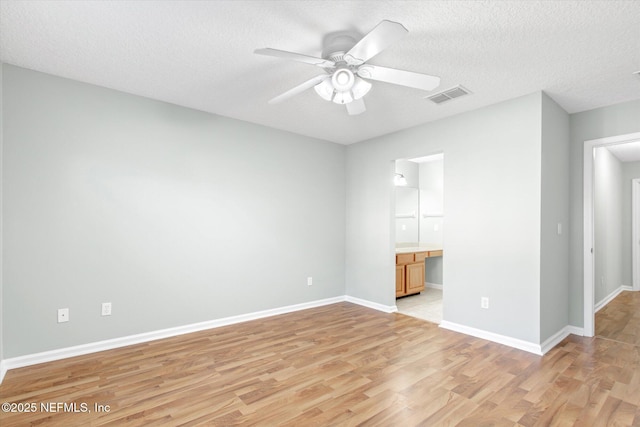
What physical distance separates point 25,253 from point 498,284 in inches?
175

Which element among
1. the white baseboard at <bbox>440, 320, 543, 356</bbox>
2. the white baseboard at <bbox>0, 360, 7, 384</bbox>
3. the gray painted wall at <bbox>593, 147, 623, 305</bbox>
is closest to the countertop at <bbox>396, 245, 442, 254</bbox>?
the white baseboard at <bbox>440, 320, 543, 356</bbox>

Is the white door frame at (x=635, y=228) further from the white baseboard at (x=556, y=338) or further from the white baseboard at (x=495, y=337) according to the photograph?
the white baseboard at (x=495, y=337)

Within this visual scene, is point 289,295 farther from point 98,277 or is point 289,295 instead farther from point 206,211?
point 98,277

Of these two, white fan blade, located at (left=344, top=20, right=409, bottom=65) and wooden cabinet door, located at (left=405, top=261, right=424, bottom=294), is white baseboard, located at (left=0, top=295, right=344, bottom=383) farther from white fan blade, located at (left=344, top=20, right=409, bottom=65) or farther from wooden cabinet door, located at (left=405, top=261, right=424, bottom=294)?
white fan blade, located at (left=344, top=20, right=409, bottom=65)

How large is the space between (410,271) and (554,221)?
2.36m

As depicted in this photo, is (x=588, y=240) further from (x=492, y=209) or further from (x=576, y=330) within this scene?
(x=492, y=209)

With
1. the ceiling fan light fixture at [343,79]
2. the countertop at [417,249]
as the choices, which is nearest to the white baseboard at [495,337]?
the countertop at [417,249]

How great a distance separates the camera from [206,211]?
12.2 ft

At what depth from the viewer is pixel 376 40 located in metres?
1.75

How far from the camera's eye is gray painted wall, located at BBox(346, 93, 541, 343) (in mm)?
3092

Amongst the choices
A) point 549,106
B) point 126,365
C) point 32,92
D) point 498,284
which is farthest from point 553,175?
point 32,92

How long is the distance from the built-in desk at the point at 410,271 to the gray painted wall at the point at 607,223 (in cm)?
237

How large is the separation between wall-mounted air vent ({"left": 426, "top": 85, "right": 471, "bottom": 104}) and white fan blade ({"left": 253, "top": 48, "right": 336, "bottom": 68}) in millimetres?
1467

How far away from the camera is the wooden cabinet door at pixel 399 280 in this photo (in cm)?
507
